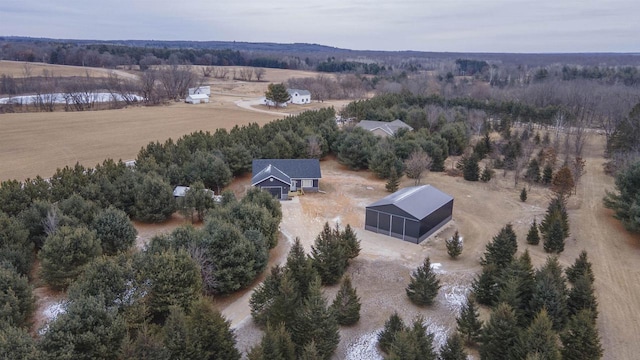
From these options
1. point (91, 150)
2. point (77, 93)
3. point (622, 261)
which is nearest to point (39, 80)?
point (77, 93)

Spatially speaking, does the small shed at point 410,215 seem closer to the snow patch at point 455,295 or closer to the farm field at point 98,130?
the snow patch at point 455,295

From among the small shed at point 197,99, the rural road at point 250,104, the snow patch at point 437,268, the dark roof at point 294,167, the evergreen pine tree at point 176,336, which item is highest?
the small shed at point 197,99

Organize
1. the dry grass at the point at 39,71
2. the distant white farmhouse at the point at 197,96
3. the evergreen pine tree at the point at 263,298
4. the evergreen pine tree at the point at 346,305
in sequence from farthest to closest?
the dry grass at the point at 39,71 < the distant white farmhouse at the point at 197,96 < the evergreen pine tree at the point at 263,298 < the evergreen pine tree at the point at 346,305

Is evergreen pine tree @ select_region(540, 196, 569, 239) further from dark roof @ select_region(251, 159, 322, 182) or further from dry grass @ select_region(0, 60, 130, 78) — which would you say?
dry grass @ select_region(0, 60, 130, 78)

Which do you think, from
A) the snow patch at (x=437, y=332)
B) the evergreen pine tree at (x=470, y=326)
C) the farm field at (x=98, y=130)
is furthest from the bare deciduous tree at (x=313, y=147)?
the evergreen pine tree at (x=470, y=326)

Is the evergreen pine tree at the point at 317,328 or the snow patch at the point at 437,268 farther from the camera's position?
the snow patch at the point at 437,268

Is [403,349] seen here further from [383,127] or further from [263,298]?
[383,127]

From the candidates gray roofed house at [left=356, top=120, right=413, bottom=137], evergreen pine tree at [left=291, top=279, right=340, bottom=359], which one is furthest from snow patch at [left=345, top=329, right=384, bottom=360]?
gray roofed house at [left=356, top=120, right=413, bottom=137]

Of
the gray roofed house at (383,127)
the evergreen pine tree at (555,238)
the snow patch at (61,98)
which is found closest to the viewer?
the evergreen pine tree at (555,238)
